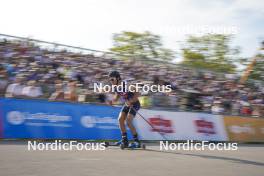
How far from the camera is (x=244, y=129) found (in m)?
20.3

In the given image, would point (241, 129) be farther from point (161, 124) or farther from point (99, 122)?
point (99, 122)

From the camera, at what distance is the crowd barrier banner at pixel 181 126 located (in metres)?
16.5

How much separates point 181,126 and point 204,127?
4.77 ft

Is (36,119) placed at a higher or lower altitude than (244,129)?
higher

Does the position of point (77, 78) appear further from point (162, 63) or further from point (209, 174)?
point (209, 174)

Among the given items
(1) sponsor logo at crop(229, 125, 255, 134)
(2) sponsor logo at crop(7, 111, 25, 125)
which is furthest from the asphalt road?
(1) sponsor logo at crop(229, 125, 255, 134)

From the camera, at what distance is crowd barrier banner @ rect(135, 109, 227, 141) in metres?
16.5

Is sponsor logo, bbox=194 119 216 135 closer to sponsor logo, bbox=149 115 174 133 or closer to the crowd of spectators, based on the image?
the crowd of spectators

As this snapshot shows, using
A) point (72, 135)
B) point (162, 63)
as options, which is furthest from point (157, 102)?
point (162, 63)

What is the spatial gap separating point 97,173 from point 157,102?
11.1 metres

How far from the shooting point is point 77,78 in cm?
1720

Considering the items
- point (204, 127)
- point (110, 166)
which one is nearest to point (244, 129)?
point (204, 127)

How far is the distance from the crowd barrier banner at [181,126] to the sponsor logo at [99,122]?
1101mm

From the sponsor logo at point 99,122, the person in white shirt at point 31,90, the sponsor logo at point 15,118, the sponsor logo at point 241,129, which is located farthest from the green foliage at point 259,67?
the sponsor logo at point 15,118
